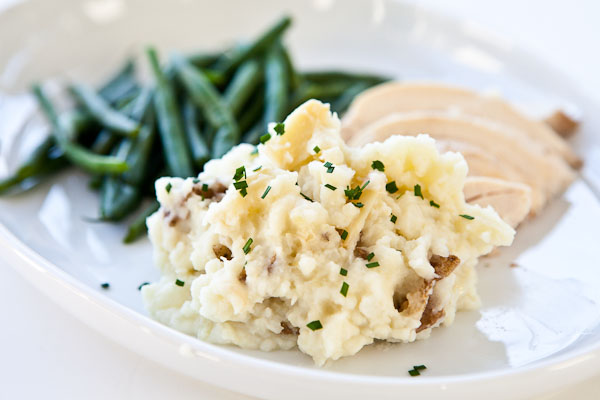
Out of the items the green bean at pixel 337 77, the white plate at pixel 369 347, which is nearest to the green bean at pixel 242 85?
the green bean at pixel 337 77

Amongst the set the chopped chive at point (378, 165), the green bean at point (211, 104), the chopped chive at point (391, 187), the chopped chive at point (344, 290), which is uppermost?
the chopped chive at point (378, 165)

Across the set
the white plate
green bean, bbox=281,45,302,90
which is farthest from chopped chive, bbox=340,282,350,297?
green bean, bbox=281,45,302,90

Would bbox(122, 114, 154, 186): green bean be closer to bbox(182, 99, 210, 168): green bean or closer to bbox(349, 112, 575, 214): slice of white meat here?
bbox(182, 99, 210, 168): green bean

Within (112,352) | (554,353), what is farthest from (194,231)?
(554,353)

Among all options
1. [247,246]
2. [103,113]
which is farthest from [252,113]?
[247,246]

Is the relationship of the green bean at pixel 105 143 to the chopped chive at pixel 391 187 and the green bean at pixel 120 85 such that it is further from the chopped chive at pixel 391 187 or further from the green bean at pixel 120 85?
the chopped chive at pixel 391 187

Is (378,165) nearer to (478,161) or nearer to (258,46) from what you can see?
(478,161)
